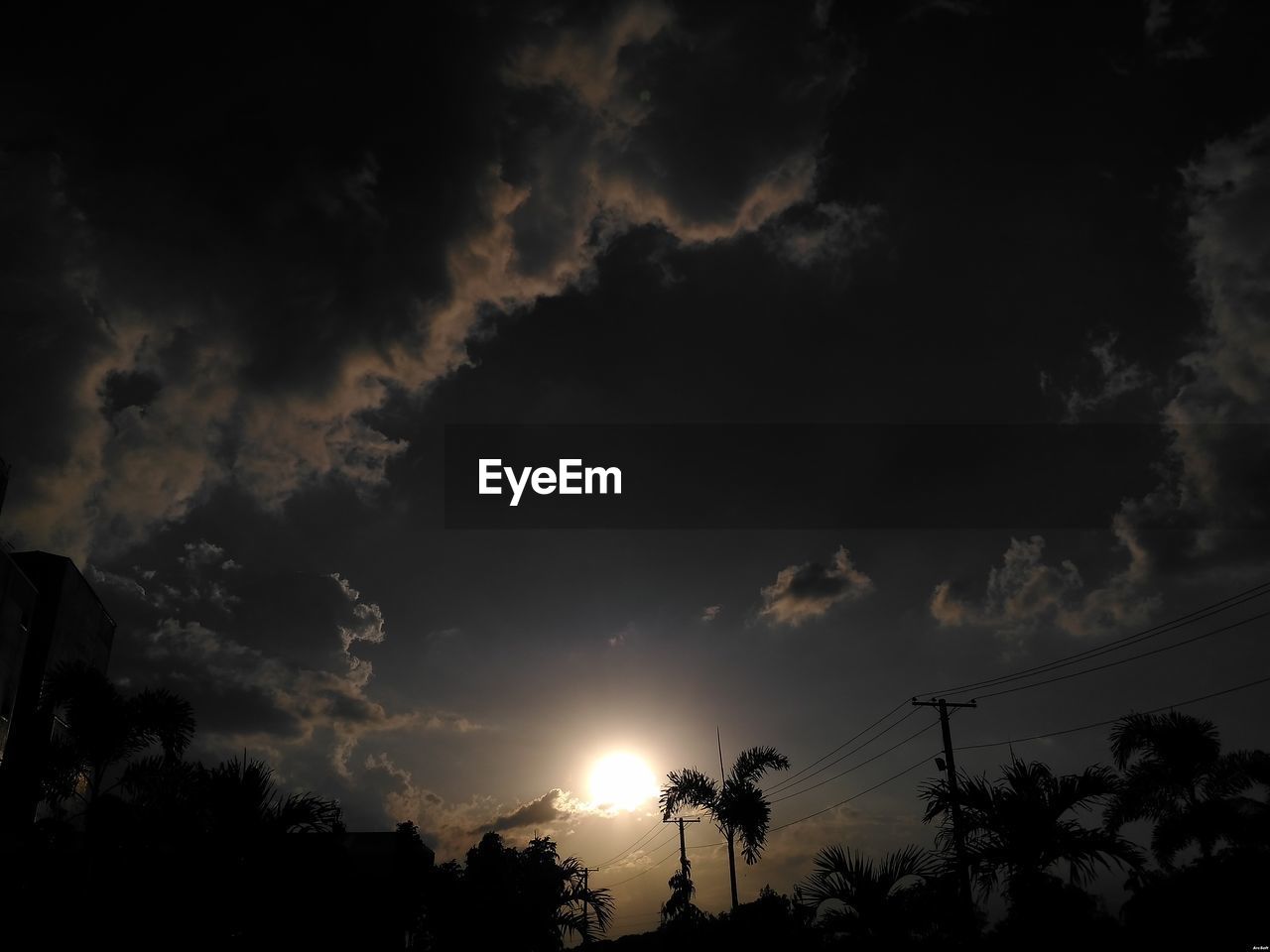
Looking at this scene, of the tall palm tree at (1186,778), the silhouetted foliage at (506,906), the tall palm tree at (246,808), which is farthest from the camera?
the silhouetted foliage at (506,906)

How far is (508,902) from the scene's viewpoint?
49.6 metres

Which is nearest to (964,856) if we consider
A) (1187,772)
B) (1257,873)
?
(1257,873)

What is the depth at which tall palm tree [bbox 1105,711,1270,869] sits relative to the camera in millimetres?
24859

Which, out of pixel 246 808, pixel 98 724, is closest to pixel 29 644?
pixel 98 724

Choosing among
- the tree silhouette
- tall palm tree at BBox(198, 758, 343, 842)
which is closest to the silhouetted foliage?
the tree silhouette

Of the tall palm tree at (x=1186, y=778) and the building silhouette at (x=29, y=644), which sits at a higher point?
the building silhouette at (x=29, y=644)

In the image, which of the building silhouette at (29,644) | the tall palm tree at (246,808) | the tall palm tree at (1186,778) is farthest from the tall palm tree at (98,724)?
the tall palm tree at (1186,778)

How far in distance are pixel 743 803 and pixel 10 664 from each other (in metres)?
44.5

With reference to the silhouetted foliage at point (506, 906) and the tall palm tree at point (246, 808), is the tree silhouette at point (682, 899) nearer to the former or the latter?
the silhouetted foliage at point (506, 906)

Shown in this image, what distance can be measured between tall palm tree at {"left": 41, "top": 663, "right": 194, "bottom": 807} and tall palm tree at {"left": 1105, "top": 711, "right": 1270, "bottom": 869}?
31917mm

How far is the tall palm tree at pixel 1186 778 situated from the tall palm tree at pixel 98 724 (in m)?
31.9

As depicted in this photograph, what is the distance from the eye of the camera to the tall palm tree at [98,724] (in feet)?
86.9

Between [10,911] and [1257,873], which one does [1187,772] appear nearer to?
[1257,873]

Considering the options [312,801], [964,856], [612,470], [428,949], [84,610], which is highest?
[84,610]
